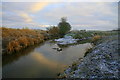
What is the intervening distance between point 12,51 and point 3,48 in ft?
5.46

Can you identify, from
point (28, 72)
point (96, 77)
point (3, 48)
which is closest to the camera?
point (96, 77)

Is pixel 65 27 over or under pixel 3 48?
over

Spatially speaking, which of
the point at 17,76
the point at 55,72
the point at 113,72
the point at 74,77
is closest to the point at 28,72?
the point at 17,76

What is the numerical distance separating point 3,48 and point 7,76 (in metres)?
10.3

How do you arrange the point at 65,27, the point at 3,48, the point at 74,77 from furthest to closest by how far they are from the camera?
the point at 65,27
the point at 3,48
the point at 74,77

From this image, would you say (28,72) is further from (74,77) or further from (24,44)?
(24,44)

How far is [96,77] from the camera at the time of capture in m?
8.63

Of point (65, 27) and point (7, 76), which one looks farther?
point (65, 27)

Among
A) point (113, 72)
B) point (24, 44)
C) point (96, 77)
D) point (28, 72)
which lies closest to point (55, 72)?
point (28, 72)

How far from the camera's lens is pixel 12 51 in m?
20.8

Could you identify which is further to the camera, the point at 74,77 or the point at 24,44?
the point at 24,44

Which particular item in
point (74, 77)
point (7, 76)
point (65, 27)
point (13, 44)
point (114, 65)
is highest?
point (65, 27)

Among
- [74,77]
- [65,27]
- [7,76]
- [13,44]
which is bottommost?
[7,76]

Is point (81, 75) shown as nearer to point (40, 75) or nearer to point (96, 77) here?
point (96, 77)
